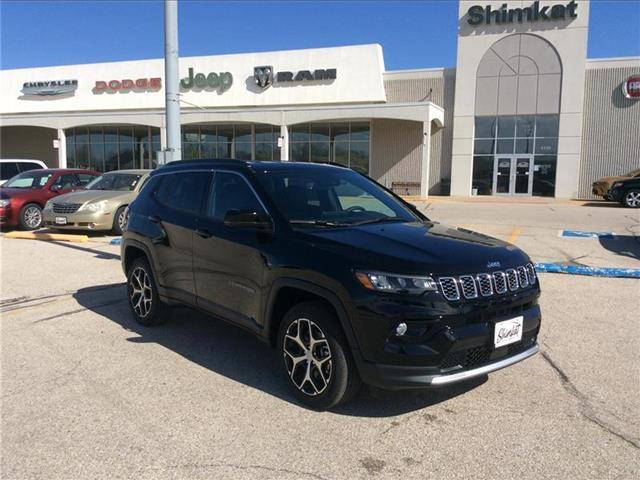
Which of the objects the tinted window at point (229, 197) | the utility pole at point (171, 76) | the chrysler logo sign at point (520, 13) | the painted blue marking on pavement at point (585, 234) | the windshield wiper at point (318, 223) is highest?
the chrysler logo sign at point (520, 13)

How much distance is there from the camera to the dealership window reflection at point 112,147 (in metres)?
35.5

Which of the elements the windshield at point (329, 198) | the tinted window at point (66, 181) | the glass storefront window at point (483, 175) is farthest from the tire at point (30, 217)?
the glass storefront window at point (483, 175)

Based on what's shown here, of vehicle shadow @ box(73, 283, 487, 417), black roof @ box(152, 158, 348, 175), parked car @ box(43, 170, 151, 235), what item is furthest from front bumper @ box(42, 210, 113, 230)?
black roof @ box(152, 158, 348, 175)

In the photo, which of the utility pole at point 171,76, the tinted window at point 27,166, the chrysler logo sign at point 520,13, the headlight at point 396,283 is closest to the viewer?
the headlight at point 396,283

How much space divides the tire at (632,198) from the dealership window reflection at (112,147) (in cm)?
2603

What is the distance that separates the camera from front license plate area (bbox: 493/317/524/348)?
3552 mm

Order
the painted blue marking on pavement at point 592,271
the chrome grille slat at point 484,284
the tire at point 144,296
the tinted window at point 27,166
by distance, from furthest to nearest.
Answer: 1. the tinted window at point 27,166
2. the painted blue marking on pavement at point 592,271
3. the tire at point 144,296
4. the chrome grille slat at point 484,284

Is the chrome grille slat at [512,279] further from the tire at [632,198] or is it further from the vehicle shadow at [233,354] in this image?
the tire at [632,198]

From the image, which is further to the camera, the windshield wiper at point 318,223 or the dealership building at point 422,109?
the dealership building at point 422,109

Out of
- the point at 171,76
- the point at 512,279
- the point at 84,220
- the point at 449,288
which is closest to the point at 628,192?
the point at 171,76

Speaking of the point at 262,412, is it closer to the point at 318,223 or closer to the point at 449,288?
the point at 318,223

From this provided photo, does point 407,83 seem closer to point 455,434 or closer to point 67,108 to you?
point 67,108

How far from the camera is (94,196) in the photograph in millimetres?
12734

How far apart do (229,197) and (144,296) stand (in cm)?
173
